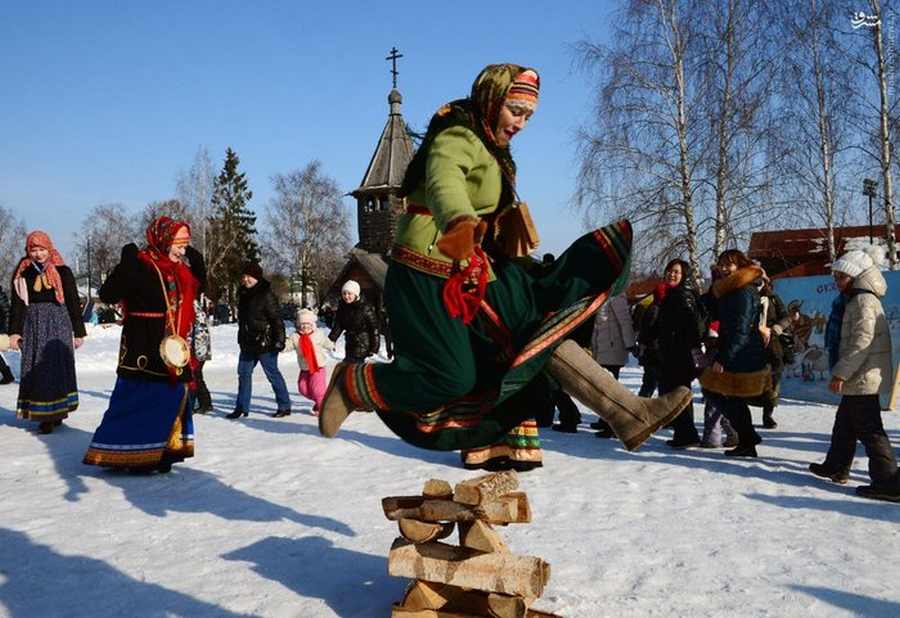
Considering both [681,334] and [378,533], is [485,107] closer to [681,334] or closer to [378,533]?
[378,533]

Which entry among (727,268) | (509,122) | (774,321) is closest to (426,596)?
(509,122)

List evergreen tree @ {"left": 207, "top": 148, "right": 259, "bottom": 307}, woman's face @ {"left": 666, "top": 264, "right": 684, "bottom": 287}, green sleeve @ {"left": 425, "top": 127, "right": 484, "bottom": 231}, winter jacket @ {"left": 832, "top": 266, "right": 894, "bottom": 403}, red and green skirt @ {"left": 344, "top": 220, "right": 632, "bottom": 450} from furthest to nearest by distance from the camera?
evergreen tree @ {"left": 207, "top": 148, "right": 259, "bottom": 307}, woman's face @ {"left": 666, "top": 264, "right": 684, "bottom": 287}, winter jacket @ {"left": 832, "top": 266, "right": 894, "bottom": 403}, red and green skirt @ {"left": 344, "top": 220, "right": 632, "bottom": 450}, green sleeve @ {"left": 425, "top": 127, "right": 484, "bottom": 231}

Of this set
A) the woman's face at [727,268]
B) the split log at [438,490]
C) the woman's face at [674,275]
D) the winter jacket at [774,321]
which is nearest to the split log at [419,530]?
the split log at [438,490]

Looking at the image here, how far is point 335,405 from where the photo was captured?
2.83 meters

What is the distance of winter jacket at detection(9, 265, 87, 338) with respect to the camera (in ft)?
27.3

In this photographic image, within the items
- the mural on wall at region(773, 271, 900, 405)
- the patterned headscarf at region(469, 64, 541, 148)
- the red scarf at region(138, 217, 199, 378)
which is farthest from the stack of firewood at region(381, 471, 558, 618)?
the mural on wall at region(773, 271, 900, 405)

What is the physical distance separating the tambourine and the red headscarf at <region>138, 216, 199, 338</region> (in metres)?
0.36

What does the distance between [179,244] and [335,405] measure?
13.9 ft

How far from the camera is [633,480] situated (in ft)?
20.5

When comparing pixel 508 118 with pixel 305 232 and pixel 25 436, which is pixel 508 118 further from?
pixel 305 232

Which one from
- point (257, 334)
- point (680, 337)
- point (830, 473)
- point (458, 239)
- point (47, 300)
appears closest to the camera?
point (458, 239)

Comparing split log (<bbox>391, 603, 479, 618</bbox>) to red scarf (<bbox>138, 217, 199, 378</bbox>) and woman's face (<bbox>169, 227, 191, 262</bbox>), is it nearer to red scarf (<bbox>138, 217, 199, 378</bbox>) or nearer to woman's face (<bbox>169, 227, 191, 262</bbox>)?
red scarf (<bbox>138, 217, 199, 378</bbox>)

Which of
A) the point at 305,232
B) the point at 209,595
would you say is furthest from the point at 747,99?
the point at 305,232

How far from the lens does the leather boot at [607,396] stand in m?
2.56
